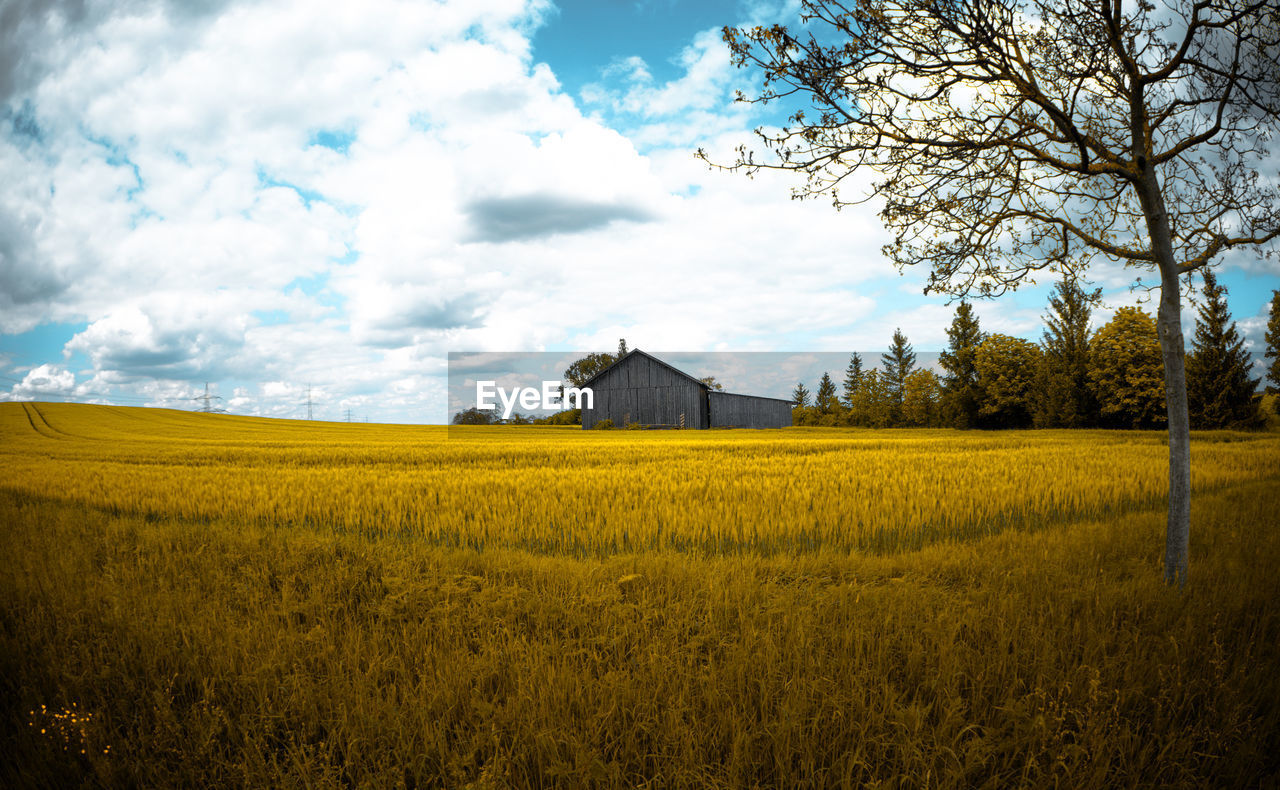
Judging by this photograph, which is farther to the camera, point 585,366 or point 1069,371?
point 585,366

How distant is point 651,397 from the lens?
2153 inches

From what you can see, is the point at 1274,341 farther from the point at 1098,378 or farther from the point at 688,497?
the point at 688,497

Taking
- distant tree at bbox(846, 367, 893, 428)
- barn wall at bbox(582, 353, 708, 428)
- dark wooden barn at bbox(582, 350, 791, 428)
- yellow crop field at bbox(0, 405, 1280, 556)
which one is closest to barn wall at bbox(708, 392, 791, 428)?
dark wooden barn at bbox(582, 350, 791, 428)

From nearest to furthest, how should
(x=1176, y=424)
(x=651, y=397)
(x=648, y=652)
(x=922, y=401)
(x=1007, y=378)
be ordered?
(x=648, y=652) → (x=1176, y=424) → (x=1007, y=378) → (x=651, y=397) → (x=922, y=401)

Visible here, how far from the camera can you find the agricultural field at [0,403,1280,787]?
296 centimetres

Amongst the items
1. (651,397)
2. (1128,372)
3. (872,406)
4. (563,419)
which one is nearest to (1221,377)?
(1128,372)

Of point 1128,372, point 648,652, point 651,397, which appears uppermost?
point 1128,372

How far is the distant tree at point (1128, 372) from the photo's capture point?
3768 cm

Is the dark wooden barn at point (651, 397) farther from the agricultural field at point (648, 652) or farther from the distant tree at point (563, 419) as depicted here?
the agricultural field at point (648, 652)

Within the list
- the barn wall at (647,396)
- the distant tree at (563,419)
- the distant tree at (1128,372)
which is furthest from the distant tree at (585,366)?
the distant tree at (1128,372)

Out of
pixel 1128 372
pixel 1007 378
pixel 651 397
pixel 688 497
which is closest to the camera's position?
pixel 688 497

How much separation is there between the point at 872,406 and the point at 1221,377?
112ft

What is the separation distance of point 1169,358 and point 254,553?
10.3 metres

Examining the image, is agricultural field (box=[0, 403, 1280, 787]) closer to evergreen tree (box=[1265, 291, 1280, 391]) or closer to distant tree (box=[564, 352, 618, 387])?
evergreen tree (box=[1265, 291, 1280, 391])
